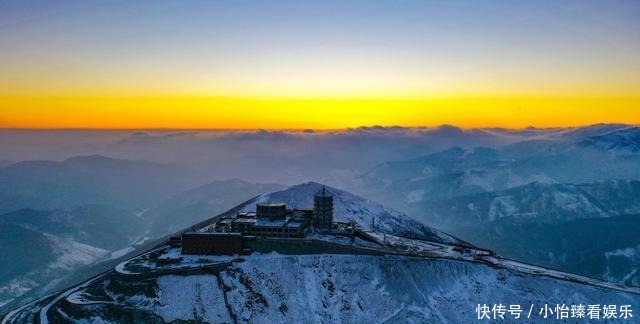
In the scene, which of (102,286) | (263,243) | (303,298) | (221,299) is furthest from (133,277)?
(303,298)

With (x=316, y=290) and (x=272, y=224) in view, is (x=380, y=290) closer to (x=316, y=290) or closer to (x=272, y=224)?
(x=316, y=290)

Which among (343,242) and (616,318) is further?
(343,242)

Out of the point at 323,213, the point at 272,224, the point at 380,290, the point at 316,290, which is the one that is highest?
the point at 323,213

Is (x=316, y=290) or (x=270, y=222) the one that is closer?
(x=316, y=290)

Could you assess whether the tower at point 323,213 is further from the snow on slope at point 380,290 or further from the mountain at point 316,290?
the snow on slope at point 380,290

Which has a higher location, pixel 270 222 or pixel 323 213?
pixel 323 213

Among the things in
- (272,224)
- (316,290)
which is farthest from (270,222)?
(316,290)

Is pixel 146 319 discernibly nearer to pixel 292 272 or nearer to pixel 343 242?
pixel 292 272

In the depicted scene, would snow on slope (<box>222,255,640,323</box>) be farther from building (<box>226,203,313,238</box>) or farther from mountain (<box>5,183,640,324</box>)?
building (<box>226,203,313,238</box>)

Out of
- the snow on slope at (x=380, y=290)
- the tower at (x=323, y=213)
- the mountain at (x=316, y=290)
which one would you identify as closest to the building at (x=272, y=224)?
the tower at (x=323, y=213)
